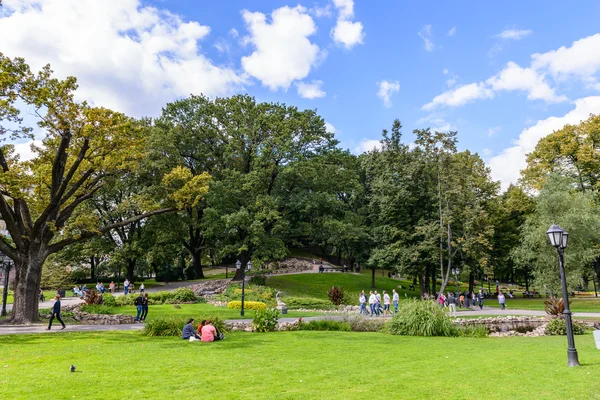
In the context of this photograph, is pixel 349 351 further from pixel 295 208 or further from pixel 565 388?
pixel 295 208

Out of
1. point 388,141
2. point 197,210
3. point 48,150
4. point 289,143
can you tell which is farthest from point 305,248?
point 48,150

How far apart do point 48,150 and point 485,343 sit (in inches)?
934

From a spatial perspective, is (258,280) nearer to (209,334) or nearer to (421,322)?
(421,322)

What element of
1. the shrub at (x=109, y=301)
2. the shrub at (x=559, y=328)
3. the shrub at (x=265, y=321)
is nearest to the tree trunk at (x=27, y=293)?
the shrub at (x=109, y=301)

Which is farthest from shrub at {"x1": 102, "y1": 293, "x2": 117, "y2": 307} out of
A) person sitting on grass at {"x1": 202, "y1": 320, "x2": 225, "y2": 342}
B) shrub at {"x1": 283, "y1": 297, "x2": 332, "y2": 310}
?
person sitting on grass at {"x1": 202, "y1": 320, "x2": 225, "y2": 342}

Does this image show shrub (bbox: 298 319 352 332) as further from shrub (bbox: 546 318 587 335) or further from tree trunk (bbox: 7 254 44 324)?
tree trunk (bbox: 7 254 44 324)

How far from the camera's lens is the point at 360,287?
4750 centimetres

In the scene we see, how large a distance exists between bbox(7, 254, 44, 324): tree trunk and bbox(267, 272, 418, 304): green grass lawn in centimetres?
2289

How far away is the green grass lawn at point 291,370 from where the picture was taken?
23.1ft

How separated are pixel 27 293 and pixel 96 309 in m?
5.34

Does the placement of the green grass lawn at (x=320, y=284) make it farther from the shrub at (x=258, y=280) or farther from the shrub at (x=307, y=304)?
the shrub at (x=307, y=304)

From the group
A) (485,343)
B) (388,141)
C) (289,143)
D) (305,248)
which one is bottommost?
(485,343)

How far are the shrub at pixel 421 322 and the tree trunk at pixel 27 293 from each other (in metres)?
16.6

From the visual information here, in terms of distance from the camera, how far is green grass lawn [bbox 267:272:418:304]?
41938 mm
